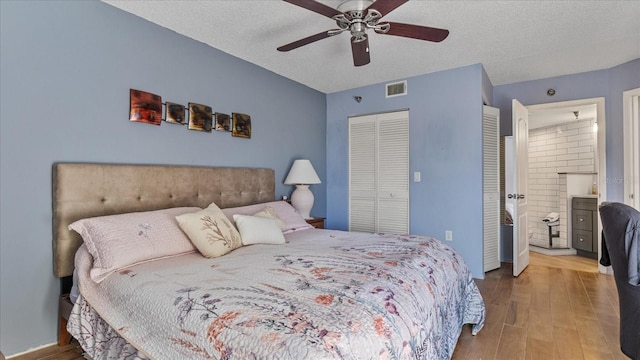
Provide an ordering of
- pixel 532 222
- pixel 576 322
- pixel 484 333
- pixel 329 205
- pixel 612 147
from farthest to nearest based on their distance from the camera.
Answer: pixel 532 222
pixel 329 205
pixel 612 147
pixel 576 322
pixel 484 333

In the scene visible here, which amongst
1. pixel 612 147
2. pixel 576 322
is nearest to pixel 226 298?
pixel 576 322

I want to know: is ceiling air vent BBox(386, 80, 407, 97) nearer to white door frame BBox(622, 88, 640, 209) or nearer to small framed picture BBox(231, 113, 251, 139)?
small framed picture BBox(231, 113, 251, 139)

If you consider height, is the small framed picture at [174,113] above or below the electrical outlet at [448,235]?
above

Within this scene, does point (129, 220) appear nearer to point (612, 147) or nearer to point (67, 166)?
point (67, 166)

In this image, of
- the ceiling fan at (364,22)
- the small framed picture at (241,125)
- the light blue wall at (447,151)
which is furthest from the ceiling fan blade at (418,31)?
the small framed picture at (241,125)

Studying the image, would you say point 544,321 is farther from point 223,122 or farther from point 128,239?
point 223,122

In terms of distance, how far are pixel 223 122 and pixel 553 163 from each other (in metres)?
5.58

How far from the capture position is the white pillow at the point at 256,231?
223cm

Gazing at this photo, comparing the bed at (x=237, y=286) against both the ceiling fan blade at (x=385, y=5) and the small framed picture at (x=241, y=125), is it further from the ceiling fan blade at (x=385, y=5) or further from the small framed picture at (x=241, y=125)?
the ceiling fan blade at (x=385, y=5)

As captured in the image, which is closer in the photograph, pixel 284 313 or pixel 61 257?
pixel 284 313

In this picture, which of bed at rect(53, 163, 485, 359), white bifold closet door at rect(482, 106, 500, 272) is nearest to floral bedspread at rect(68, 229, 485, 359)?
bed at rect(53, 163, 485, 359)

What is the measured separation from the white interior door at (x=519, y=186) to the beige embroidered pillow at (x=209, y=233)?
3.19 metres

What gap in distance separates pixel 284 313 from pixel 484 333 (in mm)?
1796

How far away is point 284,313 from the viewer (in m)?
1.09
